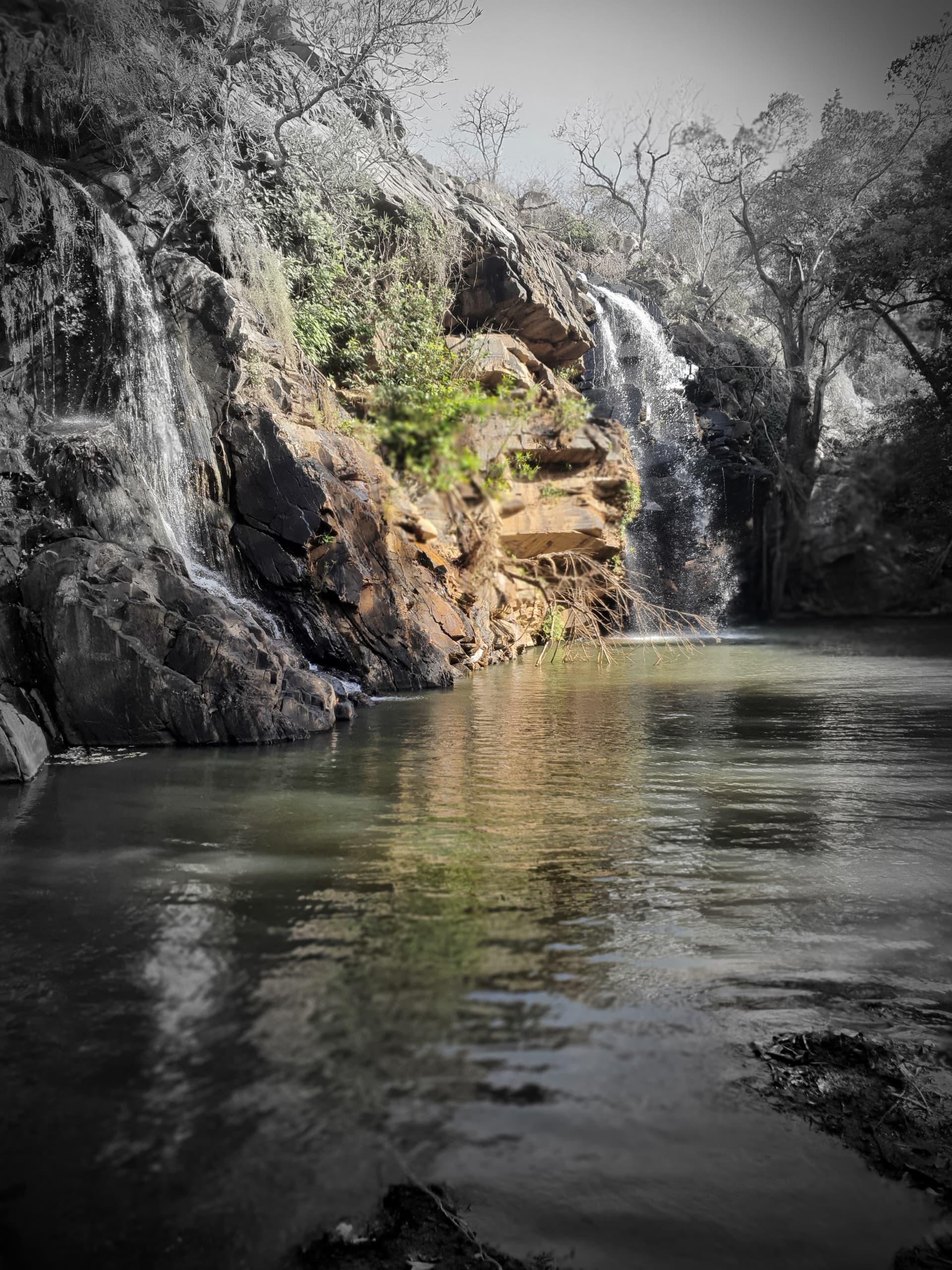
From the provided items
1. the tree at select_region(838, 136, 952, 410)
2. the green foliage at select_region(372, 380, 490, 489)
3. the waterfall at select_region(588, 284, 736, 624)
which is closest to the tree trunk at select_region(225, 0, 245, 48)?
the waterfall at select_region(588, 284, 736, 624)

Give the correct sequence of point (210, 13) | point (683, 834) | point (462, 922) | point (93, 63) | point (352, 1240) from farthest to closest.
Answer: point (210, 13)
point (93, 63)
point (683, 834)
point (462, 922)
point (352, 1240)

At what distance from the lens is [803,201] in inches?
1090

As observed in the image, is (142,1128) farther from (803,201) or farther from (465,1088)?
(803,201)

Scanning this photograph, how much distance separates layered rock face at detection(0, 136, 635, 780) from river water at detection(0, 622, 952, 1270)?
167cm

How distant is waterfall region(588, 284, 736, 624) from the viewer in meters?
25.2

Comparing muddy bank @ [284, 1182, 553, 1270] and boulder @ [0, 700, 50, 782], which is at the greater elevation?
boulder @ [0, 700, 50, 782]

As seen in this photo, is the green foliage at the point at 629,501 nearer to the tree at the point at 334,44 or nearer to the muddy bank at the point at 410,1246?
the tree at the point at 334,44

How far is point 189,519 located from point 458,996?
33.4ft

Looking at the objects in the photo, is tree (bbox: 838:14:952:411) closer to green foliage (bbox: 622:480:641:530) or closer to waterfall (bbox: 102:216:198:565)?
green foliage (bbox: 622:480:641:530)

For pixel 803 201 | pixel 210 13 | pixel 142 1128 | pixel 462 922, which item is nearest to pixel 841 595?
pixel 803 201

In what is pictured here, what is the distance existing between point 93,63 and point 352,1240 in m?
19.4

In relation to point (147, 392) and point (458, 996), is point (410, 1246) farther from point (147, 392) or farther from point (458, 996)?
point (147, 392)

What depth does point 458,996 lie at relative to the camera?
11.0 feet

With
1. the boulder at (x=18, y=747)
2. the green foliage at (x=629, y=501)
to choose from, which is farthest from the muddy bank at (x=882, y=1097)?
the green foliage at (x=629, y=501)
